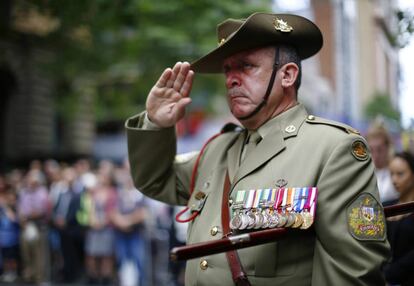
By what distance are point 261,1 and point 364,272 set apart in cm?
1393

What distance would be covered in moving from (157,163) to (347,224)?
48.0 inches

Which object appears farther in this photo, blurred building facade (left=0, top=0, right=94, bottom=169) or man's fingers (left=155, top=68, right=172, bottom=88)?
blurred building facade (left=0, top=0, right=94, bottom=169)

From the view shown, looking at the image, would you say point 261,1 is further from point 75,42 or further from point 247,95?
point 247,95

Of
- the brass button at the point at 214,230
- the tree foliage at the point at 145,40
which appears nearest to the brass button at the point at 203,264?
the brass button at the point at 214,230

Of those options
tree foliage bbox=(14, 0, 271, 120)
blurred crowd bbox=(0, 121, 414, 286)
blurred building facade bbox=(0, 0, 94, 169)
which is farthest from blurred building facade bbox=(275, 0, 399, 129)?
blurred crowd bbox=(0, 121, 414, 286)

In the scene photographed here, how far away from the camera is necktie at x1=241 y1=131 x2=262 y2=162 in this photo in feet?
10.5

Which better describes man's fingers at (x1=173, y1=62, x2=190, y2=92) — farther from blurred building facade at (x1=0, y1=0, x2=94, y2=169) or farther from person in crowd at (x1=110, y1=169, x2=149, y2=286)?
blurred building facade at (x1=0, y1=0, x2=94, y2=169)

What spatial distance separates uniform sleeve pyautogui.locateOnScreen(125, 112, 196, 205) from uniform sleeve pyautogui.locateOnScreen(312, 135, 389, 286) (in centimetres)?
101

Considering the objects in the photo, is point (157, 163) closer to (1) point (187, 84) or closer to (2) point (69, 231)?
(1) point (187, 84)

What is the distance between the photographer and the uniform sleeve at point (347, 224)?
Answer: 2637 millimetres

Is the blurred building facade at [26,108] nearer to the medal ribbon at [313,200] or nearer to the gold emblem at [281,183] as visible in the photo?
the gold emblem at [281,183]

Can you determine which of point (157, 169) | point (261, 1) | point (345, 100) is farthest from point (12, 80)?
point (345, 100)

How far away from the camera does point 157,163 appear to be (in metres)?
3.55

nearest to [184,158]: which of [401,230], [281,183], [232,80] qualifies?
[232,80]
